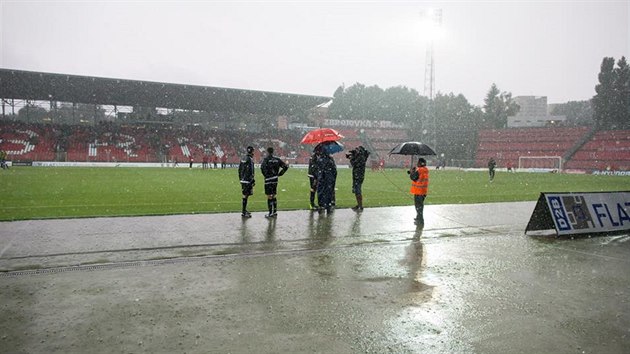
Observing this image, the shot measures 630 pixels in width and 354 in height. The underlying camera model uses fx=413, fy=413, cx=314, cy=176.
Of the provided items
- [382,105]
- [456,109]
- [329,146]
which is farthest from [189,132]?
[456,109]

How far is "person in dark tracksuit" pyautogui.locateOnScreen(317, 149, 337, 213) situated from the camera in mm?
12277

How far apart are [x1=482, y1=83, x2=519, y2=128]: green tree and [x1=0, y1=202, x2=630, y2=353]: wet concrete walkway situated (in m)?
100

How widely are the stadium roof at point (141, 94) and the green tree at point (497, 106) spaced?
2267 inches

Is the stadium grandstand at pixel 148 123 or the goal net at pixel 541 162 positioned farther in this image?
the goal net at pixel 541 162

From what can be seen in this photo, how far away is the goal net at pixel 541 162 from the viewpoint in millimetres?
55344

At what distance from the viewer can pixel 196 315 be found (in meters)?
4.60

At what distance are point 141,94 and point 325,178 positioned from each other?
156 ft

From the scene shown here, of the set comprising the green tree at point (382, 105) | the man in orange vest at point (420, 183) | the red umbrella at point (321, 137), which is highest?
the green tree at point (382, 105)

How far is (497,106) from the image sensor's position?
102500mm

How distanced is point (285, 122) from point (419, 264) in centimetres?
7399

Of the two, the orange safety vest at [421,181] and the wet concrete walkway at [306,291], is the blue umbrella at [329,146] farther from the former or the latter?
the wet concrete walkway at [306,291]

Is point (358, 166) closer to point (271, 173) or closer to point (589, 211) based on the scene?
point (271, 173)

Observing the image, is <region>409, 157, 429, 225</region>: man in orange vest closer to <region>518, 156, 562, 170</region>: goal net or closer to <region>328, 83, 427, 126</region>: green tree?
<region>518, 156, 562, 170</region>: goal net

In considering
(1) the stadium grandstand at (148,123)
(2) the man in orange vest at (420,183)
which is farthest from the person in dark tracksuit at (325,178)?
(1) the stadium grandstand at (148,123)
